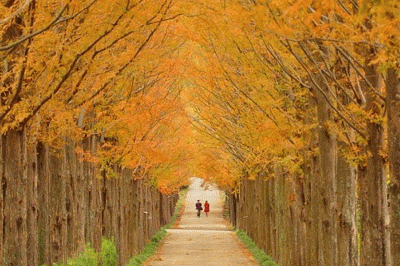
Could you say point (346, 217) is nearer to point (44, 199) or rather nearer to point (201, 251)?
point (44, 199)

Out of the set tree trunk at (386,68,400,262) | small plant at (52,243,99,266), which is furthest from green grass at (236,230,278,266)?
tree trunk at (386,68,400,262)

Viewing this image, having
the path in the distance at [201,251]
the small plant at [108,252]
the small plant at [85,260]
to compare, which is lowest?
the path in the distance at [201,251]

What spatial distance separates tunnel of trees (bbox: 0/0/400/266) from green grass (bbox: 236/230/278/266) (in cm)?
371

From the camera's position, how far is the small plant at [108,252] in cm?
2346

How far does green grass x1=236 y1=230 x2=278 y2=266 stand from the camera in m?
29.0

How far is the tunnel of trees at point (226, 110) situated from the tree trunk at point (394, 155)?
0.6 inches

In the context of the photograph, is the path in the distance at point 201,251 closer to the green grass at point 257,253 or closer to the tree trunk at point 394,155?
the green grass at point 257,253

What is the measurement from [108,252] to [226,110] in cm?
671

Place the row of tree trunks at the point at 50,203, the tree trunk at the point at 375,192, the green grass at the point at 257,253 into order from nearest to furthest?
the tree trunk at the point at 375,192, the row of tree trunks at the point at 50,203, the green grass at the point at 257,253

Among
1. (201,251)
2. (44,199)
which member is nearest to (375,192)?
(44,199)

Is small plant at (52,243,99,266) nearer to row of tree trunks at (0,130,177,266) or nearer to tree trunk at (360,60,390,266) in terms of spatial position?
row of tree trunks at (0,130,177,266)

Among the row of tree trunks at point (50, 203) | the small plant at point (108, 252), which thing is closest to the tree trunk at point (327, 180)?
the row of tree trunks at point (50, 203)

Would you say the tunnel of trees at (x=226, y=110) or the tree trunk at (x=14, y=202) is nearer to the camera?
the tunnel of trees at (x=226, y=110)

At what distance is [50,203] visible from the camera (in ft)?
60.4
